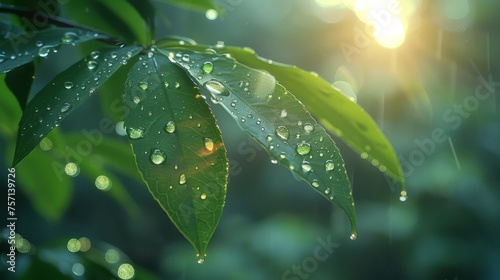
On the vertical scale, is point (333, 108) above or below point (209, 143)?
above

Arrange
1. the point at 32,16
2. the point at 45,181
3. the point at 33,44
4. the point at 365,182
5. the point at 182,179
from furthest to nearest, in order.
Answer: the point at 365,182 < the point at 45,181 < the point at 32,16 < the point at 33,44 < the point at 182,179

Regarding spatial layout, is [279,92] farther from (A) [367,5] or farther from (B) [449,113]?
(B) [449,113]

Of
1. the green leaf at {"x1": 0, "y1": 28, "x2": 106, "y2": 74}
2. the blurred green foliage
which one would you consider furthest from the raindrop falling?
the blurred green foliage

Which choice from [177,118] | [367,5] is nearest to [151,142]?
[177,118]

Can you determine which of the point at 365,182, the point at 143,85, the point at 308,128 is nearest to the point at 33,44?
the point at 143,85

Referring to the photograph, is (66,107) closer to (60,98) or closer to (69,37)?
(60,98)

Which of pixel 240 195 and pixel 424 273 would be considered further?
pixel 240 195

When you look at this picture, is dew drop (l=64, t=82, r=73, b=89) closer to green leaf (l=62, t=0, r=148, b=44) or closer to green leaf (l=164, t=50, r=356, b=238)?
green leaf (l=164, t=50, r=356, b=238)

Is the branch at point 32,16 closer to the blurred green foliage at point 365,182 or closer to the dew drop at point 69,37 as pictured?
the dew drop at point 69,37
